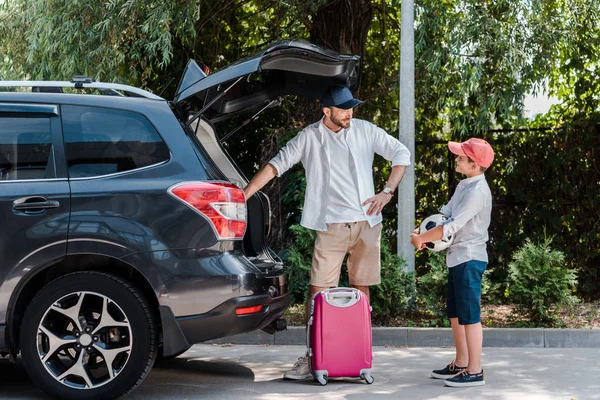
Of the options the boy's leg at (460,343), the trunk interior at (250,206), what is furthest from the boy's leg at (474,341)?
the trunk interior at (250,206)

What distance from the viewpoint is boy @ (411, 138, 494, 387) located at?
618cm

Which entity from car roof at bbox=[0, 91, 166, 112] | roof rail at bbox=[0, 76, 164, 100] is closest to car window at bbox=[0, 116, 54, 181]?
car roof at bbox=[0, 91, 166, 112]

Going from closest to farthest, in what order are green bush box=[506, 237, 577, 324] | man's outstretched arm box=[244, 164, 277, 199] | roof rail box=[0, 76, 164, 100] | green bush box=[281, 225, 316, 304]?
roof rail box=[0, 76, 164, 100]
man's outstretched arm box=[244, 164, 277, 199]
green bush box=[506, 237, 577, 324]
green bush box=[281, 225, 316, 304]

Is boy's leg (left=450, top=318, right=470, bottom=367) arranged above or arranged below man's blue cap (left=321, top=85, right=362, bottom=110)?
below

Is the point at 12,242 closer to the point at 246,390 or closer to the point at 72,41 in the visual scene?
the point at 246,390

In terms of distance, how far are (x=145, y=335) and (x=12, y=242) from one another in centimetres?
94

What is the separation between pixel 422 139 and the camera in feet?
38.4

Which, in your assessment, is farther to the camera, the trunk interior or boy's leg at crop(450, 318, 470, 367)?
boy's leg at crop(450, 318, 470, 367)

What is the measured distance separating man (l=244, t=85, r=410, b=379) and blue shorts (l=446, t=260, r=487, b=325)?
0.67 meters

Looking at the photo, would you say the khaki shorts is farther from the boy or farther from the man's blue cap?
the man's blue cap

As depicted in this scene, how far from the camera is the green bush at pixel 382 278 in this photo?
877 cm

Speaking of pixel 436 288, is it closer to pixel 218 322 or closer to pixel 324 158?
pixel 324 158

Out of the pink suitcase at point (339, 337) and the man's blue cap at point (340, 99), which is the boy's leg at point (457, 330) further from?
the man's blue cap at point (340, 99)

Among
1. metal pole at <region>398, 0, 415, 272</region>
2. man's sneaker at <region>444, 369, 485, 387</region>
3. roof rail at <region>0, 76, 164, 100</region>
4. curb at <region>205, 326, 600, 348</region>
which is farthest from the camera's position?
metal pole at <region>398, 0, 415, 272</region>
